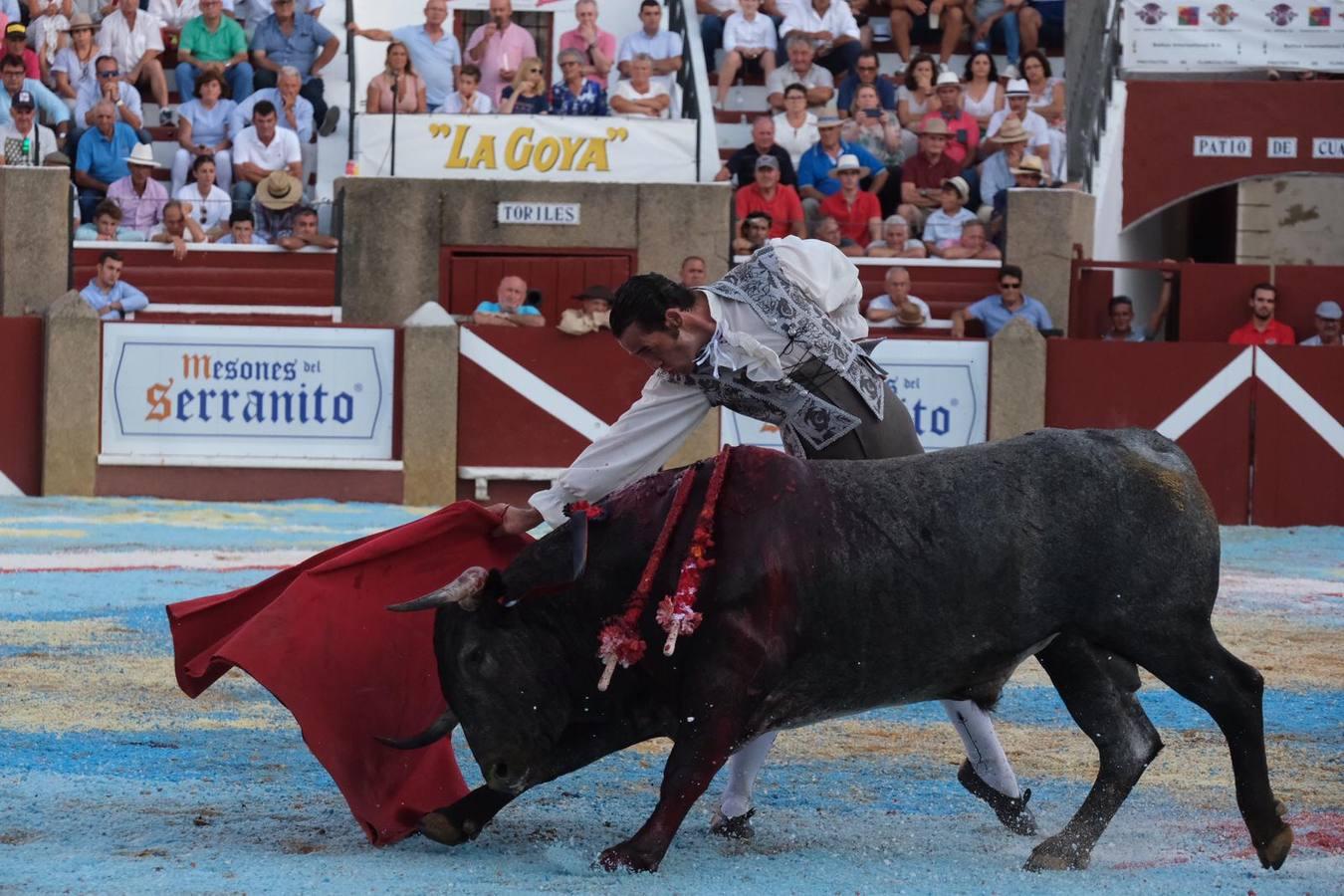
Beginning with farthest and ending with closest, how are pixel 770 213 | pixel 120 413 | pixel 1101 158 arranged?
pixel 1101 158 < pixel 770 213 < pixel 120 413

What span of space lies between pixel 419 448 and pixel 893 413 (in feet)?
26.3

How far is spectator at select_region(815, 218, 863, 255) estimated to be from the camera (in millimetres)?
13281

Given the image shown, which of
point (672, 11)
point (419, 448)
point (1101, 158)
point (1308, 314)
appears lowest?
point (419, 448)

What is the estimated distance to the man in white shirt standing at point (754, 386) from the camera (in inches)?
168

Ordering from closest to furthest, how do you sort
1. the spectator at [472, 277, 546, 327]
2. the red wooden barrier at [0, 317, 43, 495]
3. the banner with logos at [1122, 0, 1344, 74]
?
the red wooden barrier at [0, 317, 43, 495]
the spectator at [472, 277, 546, 327]
the banner with logos at [1122, 0, 1344, 74]

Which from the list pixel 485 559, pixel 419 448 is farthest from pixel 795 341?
pixel 419 448

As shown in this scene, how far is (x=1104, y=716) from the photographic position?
13.9 feet

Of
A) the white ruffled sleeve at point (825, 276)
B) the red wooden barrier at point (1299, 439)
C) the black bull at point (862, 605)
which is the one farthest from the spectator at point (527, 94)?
the black bull at point (862, 605)

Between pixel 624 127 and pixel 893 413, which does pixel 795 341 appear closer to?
pixel 893 413

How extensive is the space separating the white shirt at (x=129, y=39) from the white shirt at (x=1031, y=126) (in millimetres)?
5998

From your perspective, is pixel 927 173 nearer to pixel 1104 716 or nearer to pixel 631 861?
pixel 1104 716

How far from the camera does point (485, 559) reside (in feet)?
15.1

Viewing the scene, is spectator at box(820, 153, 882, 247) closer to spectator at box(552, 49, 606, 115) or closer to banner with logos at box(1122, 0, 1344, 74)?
spectator at box(552, 49, 606, 115)

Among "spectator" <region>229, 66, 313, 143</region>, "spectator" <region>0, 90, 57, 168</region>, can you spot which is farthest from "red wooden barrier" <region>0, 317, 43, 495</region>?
"spectator" <region>229, 66, 313, 143</region>
